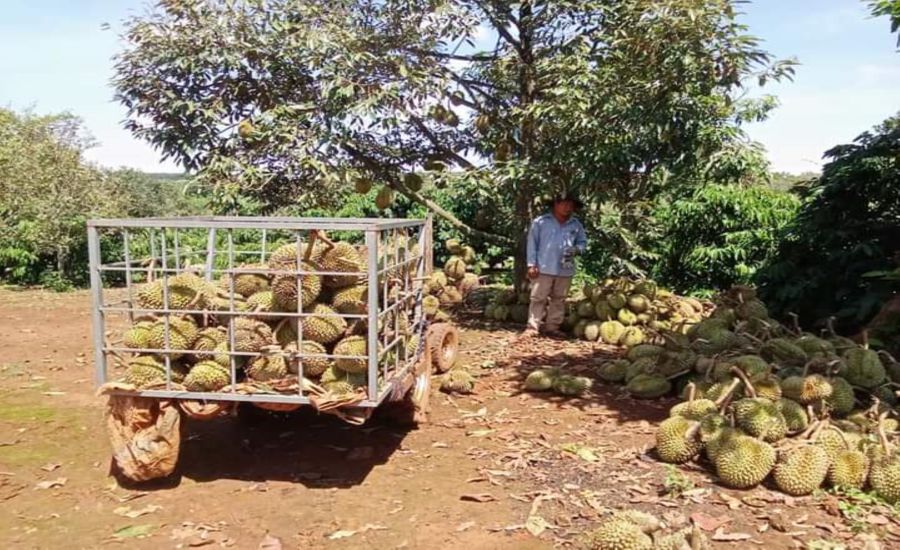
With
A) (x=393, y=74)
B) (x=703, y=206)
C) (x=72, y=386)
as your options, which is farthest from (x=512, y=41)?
(x=72, y=386)

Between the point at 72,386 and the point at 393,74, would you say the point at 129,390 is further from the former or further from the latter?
the point at 393,74

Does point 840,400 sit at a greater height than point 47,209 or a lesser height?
lesser

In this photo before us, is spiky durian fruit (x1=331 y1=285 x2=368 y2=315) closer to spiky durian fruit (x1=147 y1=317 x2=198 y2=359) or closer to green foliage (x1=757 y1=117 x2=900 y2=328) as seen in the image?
spiky durian fruit (x1=147 y1=317 x2=198 y2=359)

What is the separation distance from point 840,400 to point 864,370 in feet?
1.48

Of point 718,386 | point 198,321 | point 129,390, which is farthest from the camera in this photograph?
point 718,386

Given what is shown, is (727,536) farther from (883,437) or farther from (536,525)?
(883,437)

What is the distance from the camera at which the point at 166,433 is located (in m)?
3.77

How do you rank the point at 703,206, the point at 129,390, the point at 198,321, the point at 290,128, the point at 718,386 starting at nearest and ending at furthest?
the point at 129,390 → the point at 198,321 → the point at 718,386 → the point at 290,128 → the point at 703,206

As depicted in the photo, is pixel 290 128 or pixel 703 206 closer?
pixel 290 128

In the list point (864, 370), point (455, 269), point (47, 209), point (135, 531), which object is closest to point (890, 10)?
point (864, 370)

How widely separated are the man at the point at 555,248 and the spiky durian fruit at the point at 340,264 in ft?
14.1

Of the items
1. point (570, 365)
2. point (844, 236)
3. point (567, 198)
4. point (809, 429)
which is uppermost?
point (567, 198)

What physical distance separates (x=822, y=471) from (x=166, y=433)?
3.63 m

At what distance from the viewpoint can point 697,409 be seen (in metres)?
4.32
